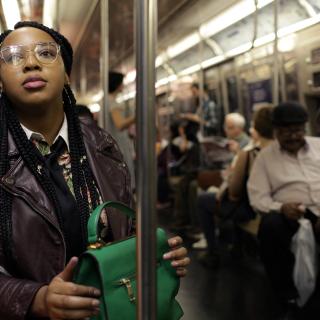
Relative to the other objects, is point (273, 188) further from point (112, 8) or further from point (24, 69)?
point (112, 8)

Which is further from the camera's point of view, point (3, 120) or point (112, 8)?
point (112, 8)

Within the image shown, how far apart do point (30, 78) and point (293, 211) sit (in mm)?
2199

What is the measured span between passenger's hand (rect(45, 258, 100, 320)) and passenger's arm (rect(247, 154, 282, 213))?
2.38 meters

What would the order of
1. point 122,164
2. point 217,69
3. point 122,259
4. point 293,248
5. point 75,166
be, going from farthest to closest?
1. point 217,69
2. point 293,248
3. point 122,164
4. point 75,166
5. point 122,259

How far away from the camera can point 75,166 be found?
53.4 inches

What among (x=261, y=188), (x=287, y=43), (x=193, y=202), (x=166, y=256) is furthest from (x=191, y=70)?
(x=166, y=256)

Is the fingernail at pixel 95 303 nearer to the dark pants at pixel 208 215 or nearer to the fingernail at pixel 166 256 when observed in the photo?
the fingernail at pixel 166 256

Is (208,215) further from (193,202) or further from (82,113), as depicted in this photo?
(82,113)

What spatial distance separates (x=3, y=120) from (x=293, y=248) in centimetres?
222

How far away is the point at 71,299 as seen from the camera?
979mm

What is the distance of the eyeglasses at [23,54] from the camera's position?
1302 millimetres

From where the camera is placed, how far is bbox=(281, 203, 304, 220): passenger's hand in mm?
3025

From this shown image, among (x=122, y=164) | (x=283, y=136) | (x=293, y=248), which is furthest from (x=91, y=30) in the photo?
(x=122, y=164)

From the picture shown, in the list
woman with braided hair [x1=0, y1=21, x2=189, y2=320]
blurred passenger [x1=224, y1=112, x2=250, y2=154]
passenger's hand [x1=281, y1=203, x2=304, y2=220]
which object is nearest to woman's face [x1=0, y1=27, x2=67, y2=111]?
woman with braided hair [x1=0, y1=21, x2=189, y2=320]
